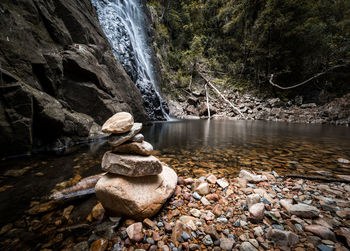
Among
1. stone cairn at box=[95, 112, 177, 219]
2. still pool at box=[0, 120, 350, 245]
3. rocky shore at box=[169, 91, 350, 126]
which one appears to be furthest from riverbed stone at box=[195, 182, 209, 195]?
rocky shore at box=[169, 91, 350, 126]

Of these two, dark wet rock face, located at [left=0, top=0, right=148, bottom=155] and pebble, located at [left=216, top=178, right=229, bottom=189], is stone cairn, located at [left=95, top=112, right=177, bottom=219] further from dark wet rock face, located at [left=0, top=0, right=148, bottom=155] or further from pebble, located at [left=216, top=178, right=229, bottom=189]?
dark wet rock face, located at [left=0, top=0, right=148, bottom=155]

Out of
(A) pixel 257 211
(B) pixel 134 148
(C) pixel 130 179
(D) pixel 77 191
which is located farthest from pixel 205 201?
(D) pixel 77 191

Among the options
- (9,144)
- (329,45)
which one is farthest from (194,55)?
(9,144)

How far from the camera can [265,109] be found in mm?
17859

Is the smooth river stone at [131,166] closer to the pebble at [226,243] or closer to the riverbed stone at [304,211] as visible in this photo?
the pebble at [226,243]

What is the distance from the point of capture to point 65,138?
15.4 ft

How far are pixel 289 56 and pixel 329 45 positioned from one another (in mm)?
4220

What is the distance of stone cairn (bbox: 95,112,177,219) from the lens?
5.53 feet

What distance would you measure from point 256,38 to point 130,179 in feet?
89.2

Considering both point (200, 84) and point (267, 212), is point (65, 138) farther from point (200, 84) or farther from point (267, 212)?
point (200, 84)

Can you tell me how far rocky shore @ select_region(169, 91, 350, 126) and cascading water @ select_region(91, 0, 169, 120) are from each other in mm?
6550

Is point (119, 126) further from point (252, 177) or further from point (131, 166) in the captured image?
point (252, 177)

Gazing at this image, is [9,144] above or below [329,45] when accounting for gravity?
below

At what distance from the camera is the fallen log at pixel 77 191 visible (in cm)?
210
